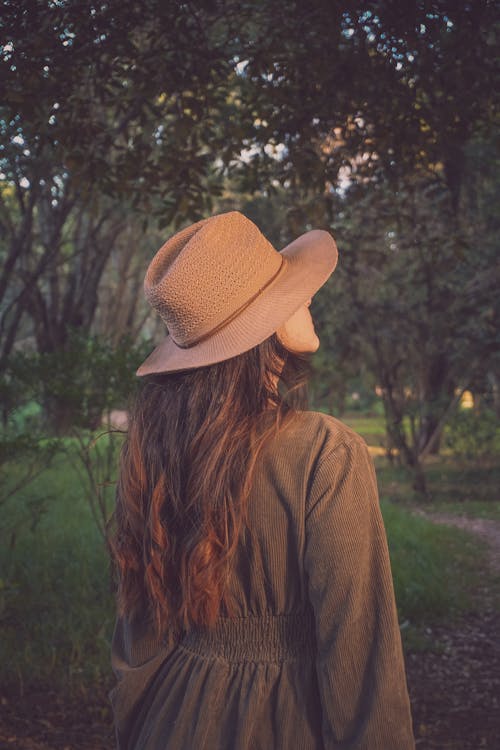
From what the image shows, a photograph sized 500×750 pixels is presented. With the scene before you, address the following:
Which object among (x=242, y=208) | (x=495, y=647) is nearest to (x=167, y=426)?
(x=495, y=647)

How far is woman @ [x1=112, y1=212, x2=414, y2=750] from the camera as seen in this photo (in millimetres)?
1698

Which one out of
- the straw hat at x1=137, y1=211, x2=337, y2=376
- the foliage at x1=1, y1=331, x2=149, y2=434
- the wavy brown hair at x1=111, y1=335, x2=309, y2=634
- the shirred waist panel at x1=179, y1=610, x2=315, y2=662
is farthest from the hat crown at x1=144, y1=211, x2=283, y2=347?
the foliage at x1=1, y1=331, x2=149, y2=434

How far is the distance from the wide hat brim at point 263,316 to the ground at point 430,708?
289 centimetres

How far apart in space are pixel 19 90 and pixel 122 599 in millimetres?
2516

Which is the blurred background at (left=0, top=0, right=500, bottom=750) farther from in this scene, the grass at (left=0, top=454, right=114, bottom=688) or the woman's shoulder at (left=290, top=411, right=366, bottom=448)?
the woman's shoulder at (left=290, top=411, right=366, bottom=448)

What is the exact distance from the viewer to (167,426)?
1918 millimetres

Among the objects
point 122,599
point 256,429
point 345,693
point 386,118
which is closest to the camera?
point 345,693

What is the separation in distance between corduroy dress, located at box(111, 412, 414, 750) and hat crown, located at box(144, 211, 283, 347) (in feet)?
1.08

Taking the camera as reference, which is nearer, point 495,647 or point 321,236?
point 321,236

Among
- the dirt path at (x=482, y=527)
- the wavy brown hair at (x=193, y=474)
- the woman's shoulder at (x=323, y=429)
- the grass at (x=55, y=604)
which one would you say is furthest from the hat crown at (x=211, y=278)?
the dirt path at (x=482, y=527)

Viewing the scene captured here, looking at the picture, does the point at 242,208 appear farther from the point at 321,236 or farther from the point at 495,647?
the point at 321,236

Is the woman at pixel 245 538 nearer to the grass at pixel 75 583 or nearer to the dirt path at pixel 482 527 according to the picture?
the grass at pixel 75 583

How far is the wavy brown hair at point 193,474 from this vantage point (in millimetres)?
1813

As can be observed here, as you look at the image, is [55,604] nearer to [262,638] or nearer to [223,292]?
[262,638]
